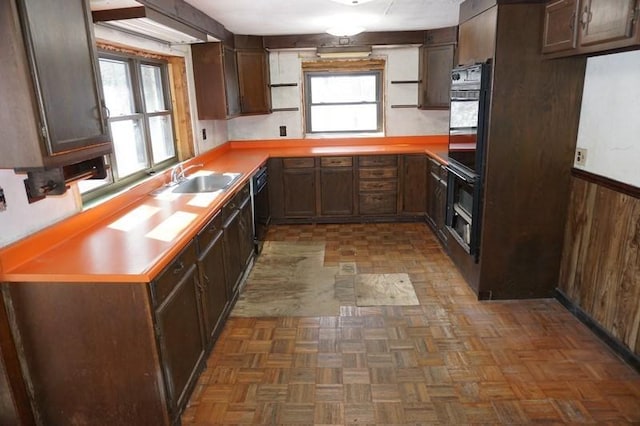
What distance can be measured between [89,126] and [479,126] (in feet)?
7.65

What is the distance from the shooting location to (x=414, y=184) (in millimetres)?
4844

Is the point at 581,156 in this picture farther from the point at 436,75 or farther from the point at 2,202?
the point at 2,202

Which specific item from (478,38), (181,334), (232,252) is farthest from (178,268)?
(478,38)

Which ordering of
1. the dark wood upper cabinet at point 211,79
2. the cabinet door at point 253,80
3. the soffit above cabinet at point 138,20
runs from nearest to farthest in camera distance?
the soffit above cabinet at point 138,20 → the dark wood upper cabinet at point 211,79 → the cabinet door at point 253,80

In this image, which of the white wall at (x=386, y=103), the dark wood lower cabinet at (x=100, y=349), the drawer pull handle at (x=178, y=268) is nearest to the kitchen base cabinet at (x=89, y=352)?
the dark wood lower cabinet at (x=100, y=349)

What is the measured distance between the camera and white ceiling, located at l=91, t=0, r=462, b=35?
315cm

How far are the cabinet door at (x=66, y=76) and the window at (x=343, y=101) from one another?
3.68 m

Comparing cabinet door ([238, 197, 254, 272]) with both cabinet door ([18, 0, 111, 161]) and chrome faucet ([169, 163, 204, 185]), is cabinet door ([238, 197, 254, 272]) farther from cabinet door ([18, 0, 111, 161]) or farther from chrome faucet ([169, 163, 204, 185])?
cabinet door ([18, 0, 111, 161])

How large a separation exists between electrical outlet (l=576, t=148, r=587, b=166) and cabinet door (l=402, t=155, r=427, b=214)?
2020 millimetres

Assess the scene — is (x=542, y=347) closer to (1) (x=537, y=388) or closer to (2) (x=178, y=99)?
(1) (x=537, y=388)

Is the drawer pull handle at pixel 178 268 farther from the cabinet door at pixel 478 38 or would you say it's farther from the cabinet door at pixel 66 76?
the cabinet door at pixel 478 38

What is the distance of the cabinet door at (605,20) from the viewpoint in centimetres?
187

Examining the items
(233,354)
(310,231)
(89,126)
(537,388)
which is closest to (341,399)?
(233,354)

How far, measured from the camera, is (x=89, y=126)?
1.73 meters
